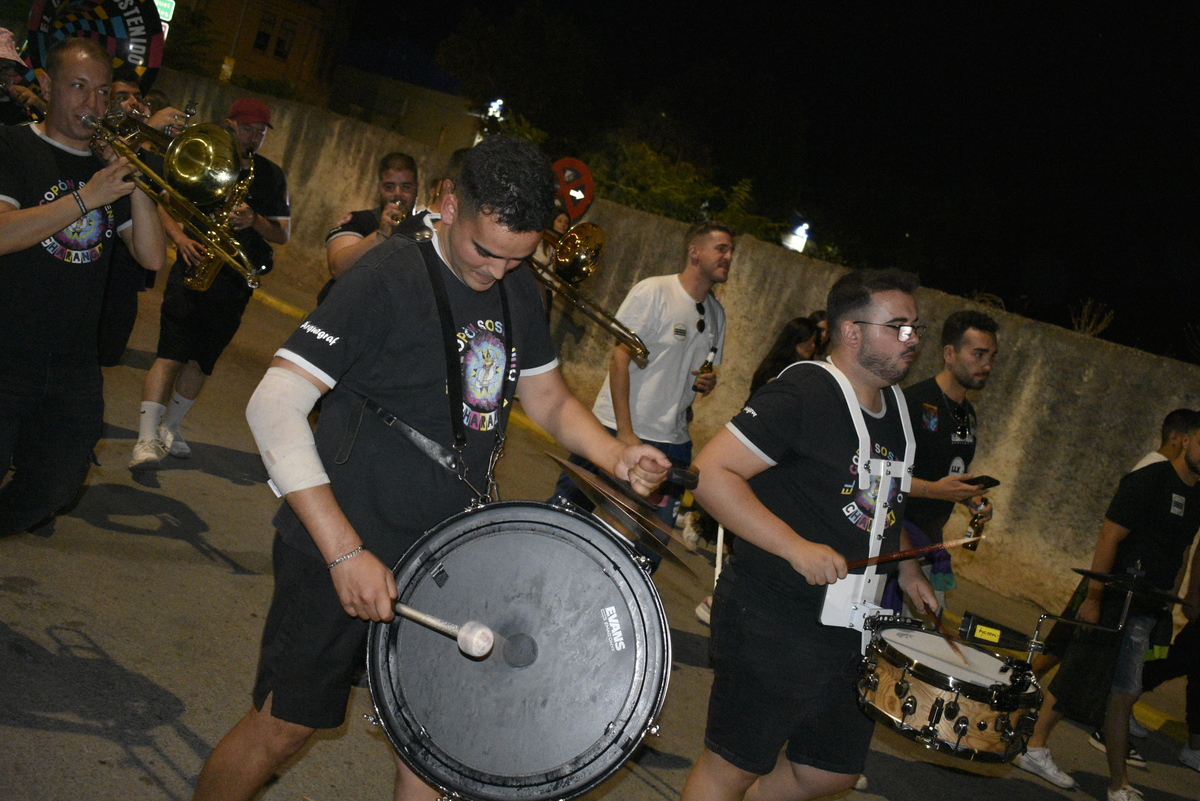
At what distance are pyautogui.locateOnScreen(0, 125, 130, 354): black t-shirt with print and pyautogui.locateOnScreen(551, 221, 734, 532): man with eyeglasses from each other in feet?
8.77

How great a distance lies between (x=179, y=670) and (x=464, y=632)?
2295mm

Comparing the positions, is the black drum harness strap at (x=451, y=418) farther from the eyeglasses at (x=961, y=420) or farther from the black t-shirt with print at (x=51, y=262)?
the eyeglasses at (x=961, y=420)

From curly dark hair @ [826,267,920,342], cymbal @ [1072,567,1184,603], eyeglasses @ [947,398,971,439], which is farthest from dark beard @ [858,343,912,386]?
eyeglasses @ [947,398,971,439]

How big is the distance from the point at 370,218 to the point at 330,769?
10.6 feet

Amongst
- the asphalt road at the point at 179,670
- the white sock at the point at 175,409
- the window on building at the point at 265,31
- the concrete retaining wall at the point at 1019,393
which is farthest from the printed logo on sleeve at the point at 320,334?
the window on building at the point at 265,31

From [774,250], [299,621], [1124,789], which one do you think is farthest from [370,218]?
[774,250]

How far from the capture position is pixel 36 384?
3.55 meters

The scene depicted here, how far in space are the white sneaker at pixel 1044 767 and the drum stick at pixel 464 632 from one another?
14.2ft

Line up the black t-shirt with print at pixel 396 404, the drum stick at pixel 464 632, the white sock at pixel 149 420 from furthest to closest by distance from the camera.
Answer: the white sock at pixel 149 420 < the black t-shirt with print at pixel 396 404 < the drum stick at pixel 464 632

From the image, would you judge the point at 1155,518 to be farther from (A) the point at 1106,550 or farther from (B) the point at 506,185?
(B) the point at 506,185

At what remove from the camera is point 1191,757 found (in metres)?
6.31

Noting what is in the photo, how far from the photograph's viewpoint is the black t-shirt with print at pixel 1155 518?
537cm

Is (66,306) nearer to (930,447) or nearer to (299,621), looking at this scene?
(299,621)

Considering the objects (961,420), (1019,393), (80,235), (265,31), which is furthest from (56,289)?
(265,31)
